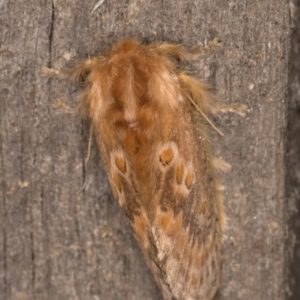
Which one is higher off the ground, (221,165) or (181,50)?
(181,50)

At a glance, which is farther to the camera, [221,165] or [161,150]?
[221,165]

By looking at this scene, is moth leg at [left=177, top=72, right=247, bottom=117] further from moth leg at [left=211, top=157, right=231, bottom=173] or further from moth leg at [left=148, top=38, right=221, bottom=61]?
moth leg at [left=211, top=157, right=231, bottom=173]

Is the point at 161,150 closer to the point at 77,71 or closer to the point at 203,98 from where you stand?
the point at 203,98

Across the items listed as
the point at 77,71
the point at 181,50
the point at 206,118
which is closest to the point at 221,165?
the point at 206,118

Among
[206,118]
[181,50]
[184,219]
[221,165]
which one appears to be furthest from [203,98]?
[184,219]

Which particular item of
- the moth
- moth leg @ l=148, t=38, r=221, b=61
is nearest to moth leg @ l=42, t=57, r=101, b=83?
the moth

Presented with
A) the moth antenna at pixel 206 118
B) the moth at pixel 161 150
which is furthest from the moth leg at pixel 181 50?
the moth antenna at pixel 206 118

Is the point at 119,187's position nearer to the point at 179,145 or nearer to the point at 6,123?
the point at 179,145

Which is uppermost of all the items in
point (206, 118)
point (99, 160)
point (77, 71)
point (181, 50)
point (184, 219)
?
point (181, 50)
